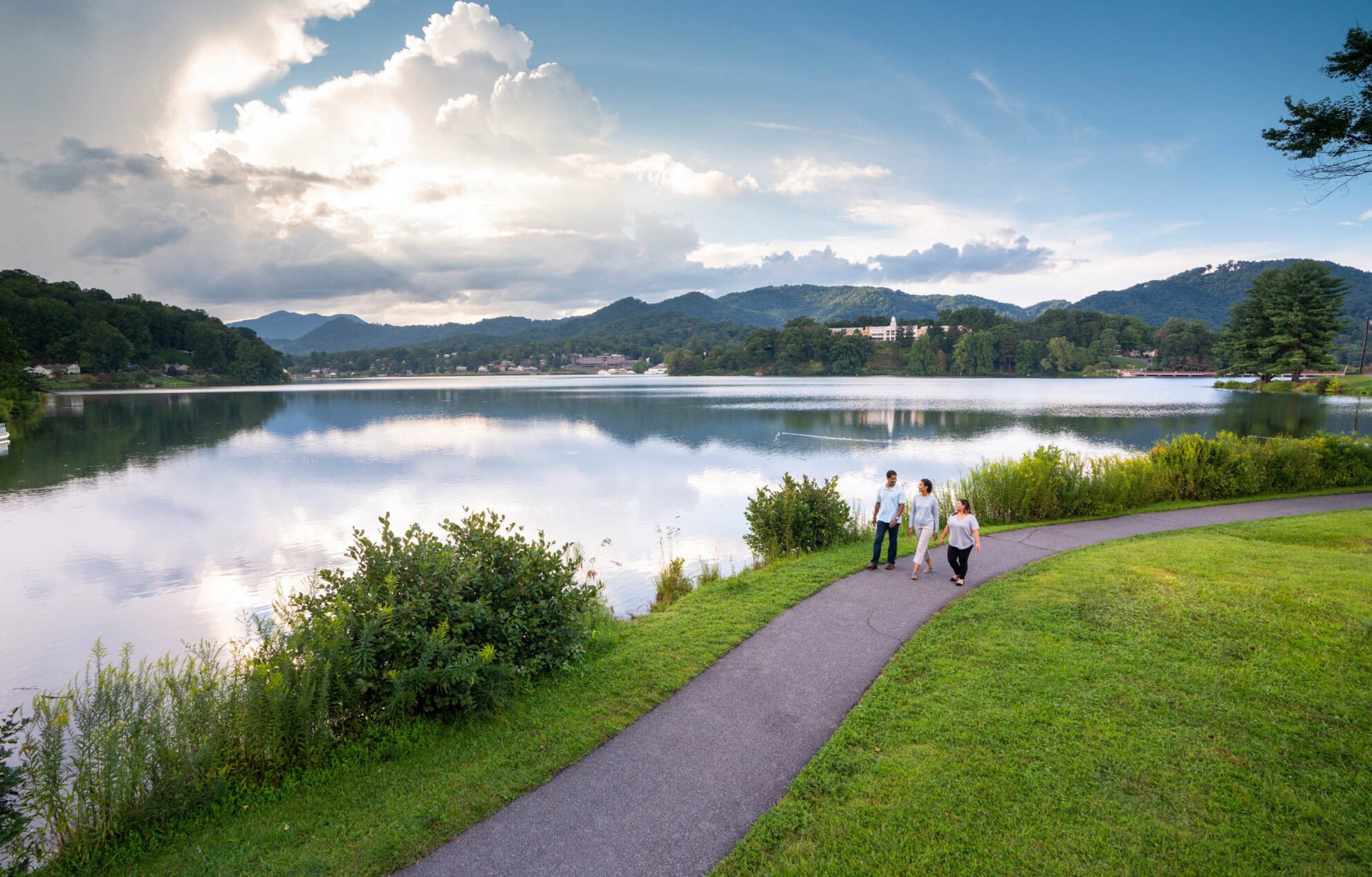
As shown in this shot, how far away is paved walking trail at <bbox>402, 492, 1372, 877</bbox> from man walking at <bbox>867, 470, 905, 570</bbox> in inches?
67.2

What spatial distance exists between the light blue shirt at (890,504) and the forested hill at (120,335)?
260ft

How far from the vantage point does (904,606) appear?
28.3 ft

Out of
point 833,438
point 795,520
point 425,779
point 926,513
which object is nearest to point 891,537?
point 926,513

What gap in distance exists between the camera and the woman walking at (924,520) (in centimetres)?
994

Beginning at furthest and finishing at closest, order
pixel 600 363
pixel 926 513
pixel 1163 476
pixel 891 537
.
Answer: pixel 600 363 → pixel 1163 476 → pixel 891 537 → pixel 926 513

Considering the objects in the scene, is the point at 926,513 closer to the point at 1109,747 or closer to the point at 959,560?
the point at 959,560

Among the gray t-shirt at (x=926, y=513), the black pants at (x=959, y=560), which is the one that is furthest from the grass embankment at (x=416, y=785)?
the gray t-shirt at (x=926, y=513)

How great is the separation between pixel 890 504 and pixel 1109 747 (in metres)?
5.62

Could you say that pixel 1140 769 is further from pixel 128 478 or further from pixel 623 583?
pixel 128 478

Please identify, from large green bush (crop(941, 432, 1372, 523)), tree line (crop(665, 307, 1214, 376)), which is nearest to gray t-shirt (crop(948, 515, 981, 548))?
large green bush (crop(941, 432, 1372, 523))

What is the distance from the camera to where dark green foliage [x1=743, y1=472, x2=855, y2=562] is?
12539 millimetres

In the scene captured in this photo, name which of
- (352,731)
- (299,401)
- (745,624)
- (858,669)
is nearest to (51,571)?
(352,731)

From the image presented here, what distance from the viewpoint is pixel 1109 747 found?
195 inches

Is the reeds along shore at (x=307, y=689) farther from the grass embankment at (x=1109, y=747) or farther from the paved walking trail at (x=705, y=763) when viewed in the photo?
the grass embankment at (x=1109, y=747)
